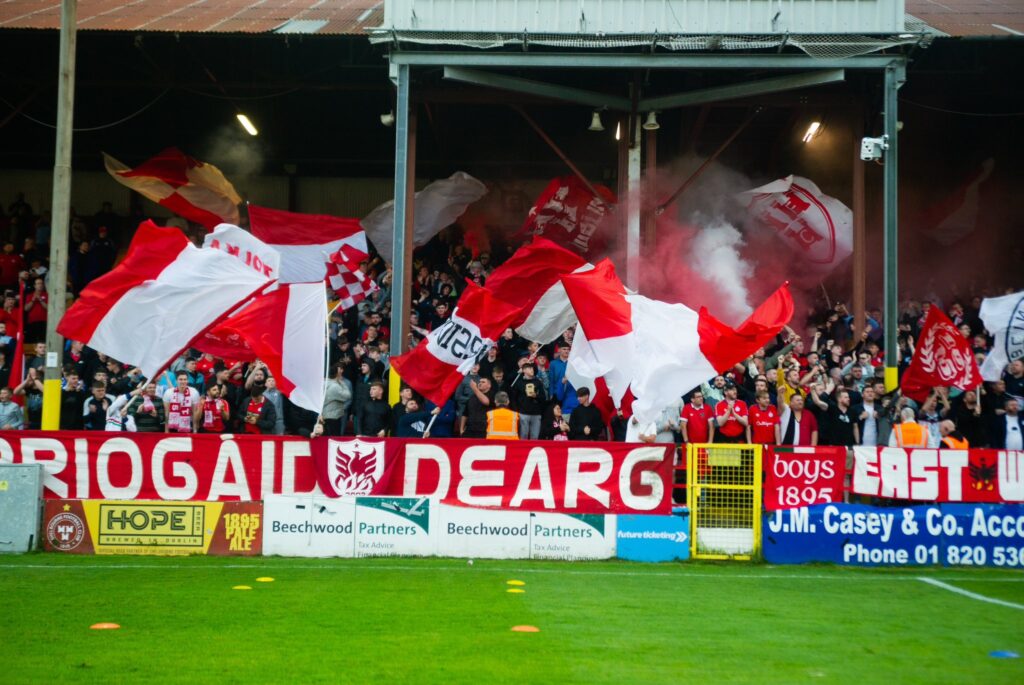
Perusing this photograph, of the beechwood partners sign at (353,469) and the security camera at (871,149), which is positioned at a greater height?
the security camera at (871,149)

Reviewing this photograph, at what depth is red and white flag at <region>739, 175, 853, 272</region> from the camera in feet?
69.9

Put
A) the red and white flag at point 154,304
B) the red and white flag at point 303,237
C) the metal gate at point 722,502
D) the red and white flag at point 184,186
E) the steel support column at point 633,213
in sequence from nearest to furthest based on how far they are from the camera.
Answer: the red and white flag at point 154,304
the metal gate at point 722,502
the steel support column at point 633,213
the red and white flag at point 303,237
the red and white flag at point 184,186

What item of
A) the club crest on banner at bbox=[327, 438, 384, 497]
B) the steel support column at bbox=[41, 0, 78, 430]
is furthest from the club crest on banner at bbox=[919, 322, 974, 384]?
the steel support column at bbox=[41, 0, 78, 430]

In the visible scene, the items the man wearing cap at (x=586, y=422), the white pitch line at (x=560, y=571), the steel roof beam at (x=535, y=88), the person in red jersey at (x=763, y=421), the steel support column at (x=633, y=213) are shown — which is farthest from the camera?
the steel support column at (x=633, y=213)

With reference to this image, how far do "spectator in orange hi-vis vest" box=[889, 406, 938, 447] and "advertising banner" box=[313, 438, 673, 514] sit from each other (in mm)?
3357

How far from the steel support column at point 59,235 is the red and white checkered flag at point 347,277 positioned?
6.17 m

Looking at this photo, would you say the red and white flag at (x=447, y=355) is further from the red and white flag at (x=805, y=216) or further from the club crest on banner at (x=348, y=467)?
the red and white flag at (x=805, y=216)

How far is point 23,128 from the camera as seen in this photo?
94.6ft

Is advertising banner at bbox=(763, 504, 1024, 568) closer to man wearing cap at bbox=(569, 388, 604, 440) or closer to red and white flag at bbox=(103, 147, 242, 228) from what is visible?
man wearing cap at bbox=(569, 388, 604, 440)

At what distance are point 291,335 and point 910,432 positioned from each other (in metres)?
8.34

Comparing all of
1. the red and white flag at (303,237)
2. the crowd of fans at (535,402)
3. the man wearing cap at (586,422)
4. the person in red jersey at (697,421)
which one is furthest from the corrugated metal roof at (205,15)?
the person in red jersey at (697,421)

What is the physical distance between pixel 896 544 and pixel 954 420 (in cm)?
347

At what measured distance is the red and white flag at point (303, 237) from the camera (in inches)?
873

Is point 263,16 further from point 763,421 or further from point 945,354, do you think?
point 945,354
